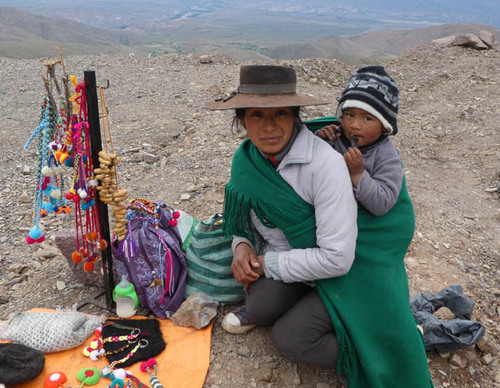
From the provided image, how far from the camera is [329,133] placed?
83.4 inches

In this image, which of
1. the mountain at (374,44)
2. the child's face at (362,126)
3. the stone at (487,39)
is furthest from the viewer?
the mountain at (374,44)

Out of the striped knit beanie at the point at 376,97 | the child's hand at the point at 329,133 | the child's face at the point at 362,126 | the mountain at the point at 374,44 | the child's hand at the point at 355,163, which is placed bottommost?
the mountain at the point at 374,44

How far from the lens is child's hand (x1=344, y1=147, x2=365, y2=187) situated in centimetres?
184

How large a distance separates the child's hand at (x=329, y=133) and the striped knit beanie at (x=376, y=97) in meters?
0.17

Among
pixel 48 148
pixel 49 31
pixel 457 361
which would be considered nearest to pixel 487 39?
pixel 457 361

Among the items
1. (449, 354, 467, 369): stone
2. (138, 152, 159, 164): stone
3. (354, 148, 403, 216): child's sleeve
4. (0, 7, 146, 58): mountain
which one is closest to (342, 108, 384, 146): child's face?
(354, 148, 403, 216): child's sleeve

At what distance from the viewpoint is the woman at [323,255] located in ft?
6.09

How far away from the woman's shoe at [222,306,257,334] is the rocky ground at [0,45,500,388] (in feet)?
0.16

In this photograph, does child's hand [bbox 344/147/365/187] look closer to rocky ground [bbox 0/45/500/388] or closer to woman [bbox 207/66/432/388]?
woman [bbox 207/66/432/388]

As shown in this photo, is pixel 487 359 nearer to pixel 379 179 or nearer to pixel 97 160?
pixel 379 179

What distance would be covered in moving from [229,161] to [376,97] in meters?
3.16

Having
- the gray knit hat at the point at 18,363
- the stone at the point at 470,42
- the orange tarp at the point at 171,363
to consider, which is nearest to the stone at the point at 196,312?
the orange tarp at the point at 171,363

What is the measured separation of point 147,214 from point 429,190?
344 cm

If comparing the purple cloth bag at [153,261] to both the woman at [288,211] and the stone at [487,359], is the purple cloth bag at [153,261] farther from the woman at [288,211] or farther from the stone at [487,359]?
the stone at [487,359]
